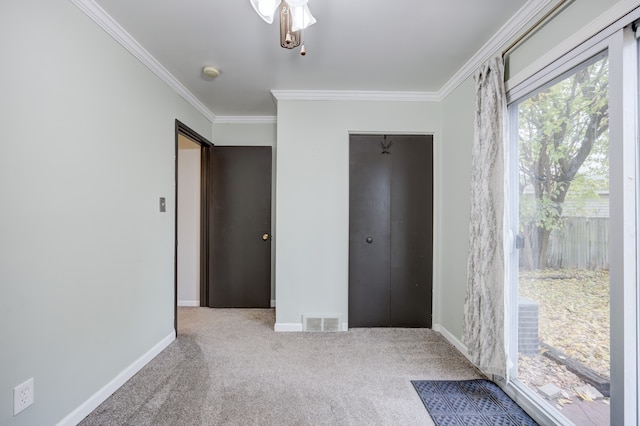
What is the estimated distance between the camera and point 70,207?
5.18 feet

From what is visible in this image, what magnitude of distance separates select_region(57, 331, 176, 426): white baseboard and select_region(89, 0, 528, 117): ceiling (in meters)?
2.40

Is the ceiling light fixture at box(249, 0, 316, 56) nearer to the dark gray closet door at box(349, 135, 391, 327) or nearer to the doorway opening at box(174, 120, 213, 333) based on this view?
the dark gray closet door at box(349, 135, 391, 327)

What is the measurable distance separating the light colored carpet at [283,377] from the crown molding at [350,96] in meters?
2.42

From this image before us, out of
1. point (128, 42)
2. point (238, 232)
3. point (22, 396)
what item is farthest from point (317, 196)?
point (22, 396)

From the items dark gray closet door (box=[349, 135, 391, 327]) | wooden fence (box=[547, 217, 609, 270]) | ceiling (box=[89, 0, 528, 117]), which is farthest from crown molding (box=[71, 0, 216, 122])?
wooden fence (box=[547, 217, 609, 270])

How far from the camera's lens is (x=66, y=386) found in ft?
5.13

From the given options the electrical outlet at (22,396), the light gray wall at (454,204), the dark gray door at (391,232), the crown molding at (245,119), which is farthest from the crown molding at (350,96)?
the electrical outlet at (22,396)

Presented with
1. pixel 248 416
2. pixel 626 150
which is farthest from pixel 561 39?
pixel 248 416

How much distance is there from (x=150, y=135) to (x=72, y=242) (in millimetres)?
1117

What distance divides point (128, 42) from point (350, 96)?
1921mm

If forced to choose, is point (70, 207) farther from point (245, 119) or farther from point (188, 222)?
point (245, 119)

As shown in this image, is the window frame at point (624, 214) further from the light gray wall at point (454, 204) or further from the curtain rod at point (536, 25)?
the light gray wall at point (454, 204)

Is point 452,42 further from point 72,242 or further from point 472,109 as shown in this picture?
point 72,242

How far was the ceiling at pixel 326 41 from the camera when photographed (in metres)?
1.74
